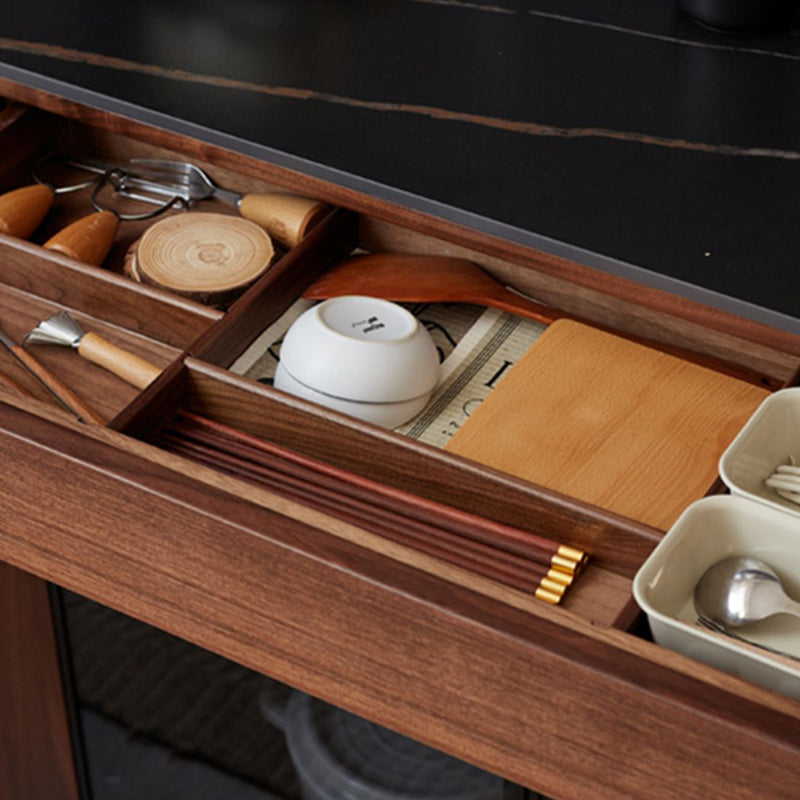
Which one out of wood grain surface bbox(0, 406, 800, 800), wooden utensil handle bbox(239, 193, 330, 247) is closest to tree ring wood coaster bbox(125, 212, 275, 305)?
wooden utensil handle bbox(239, 193, 330, 247)

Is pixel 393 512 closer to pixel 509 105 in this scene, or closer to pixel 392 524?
pixel 392 524

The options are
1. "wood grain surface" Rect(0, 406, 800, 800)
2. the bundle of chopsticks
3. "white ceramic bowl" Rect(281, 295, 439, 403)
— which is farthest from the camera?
"white ceramic bowl" Rect(281, 295, 439, 403)

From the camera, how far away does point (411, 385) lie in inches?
35.1

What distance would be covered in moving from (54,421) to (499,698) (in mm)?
335

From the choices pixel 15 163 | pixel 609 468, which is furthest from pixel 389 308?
pixel 15 163

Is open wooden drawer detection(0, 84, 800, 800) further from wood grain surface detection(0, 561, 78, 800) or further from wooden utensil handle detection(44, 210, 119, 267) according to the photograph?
wood grain surface detection(0, 561, 78, 800)

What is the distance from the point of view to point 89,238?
1.05m

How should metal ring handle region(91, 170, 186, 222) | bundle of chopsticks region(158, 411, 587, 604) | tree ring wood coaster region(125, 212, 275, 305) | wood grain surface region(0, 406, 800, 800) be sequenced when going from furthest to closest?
metal ring handle region(91, 170, 186, 222)
tree ring wood coaster region(125, 212, 275, 305)
bundle of chopsticks region(158, 411, 587, 604)
wood grain surface region(0, 406, 800, 800)

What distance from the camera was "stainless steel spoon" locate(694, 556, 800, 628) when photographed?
716 millimetres

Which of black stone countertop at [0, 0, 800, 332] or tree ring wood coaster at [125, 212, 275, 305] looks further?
tree ring wood coaster at [125, 212, 275, 305]

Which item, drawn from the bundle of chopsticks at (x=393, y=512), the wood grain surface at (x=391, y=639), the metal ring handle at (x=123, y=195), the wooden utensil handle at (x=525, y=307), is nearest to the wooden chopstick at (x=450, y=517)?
the bundle of chopsticks at (x=393, y=512)

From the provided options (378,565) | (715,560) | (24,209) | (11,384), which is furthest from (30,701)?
(715,560)

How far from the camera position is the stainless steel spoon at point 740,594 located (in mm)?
716

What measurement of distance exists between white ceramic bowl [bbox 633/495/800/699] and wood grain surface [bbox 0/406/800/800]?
27mm
